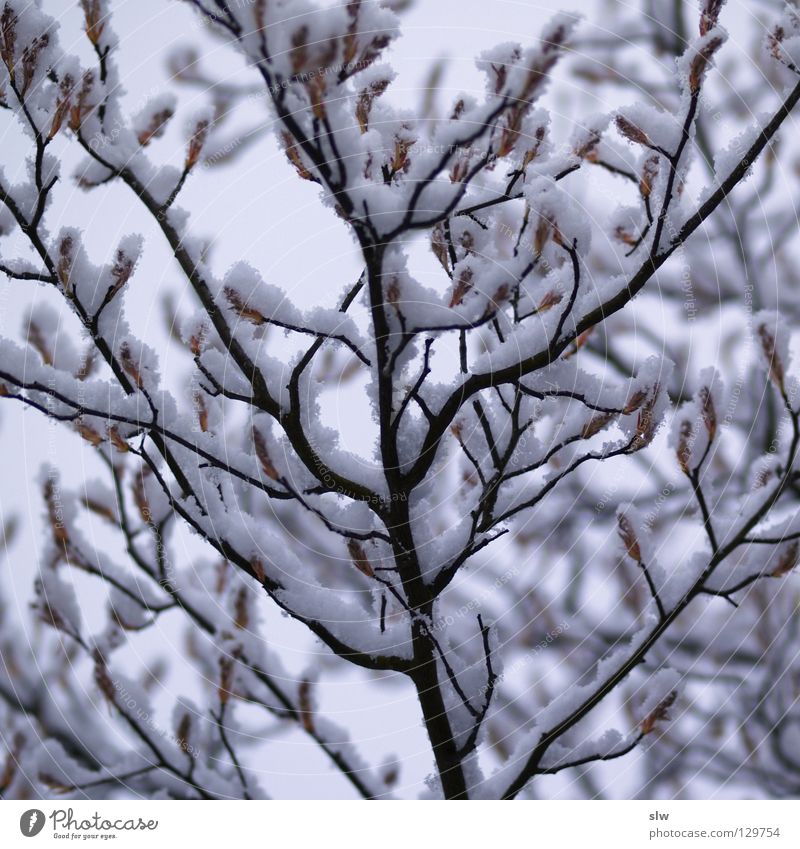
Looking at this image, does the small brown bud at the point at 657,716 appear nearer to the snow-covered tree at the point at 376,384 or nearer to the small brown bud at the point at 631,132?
the snow-covered tree at the point at 376,384

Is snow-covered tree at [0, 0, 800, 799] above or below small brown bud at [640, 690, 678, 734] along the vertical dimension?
above

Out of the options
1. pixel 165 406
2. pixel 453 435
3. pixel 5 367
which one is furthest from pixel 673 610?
pixel 5 367

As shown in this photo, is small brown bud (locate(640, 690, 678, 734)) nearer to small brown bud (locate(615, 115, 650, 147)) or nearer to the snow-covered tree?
the snow-covered tree

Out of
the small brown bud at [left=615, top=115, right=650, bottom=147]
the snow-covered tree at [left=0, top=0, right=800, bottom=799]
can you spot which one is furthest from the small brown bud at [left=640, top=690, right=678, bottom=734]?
the small brown bud at [left=615, top=115, right=650, bottom=147]

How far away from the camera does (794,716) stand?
1.23m

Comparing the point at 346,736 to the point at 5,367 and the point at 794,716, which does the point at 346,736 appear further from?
the point at 794,716

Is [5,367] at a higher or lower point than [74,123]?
lower

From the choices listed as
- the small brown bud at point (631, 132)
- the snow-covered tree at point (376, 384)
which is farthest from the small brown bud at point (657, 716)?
the small brown bud at point (631, 132)

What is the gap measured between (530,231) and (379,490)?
27 centimetres

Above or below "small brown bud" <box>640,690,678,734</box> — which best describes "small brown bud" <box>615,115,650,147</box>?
above

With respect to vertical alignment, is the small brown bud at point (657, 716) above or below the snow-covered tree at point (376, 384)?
below

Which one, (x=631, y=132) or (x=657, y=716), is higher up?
(x=631, y=132)

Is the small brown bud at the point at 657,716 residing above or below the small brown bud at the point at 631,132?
below
